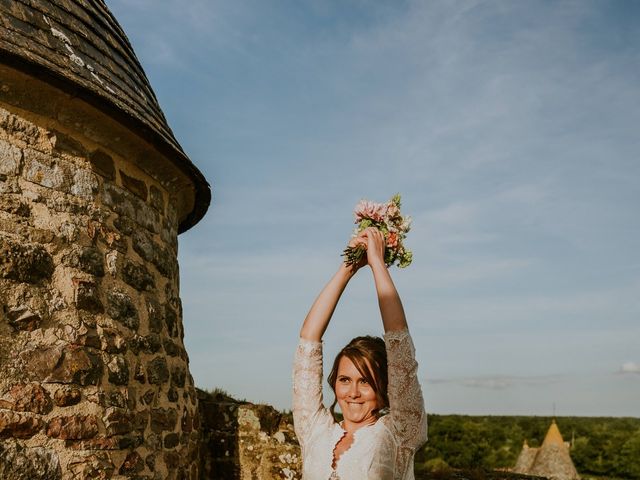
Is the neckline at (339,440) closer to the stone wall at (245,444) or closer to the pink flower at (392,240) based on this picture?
the pink flower at (392,240)

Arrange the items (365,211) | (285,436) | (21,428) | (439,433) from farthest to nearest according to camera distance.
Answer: (439,433), (285,436), (21,428), (365,211)

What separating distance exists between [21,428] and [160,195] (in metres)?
2.18

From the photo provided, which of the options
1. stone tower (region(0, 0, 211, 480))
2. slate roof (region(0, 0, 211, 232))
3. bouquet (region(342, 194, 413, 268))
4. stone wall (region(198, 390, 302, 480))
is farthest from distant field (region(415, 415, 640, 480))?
bouquet (region(342, 194, 413, 268))

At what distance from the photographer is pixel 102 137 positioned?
447 centimetres

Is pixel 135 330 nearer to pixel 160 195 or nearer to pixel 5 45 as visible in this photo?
pixel 160 195

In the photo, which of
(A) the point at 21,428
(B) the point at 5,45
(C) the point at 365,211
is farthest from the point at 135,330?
(C) the point at 365,211

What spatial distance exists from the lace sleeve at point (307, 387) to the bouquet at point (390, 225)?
0.49 meters

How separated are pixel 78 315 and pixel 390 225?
2131 millimetres

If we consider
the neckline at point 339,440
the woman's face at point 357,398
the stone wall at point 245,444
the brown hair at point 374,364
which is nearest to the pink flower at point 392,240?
the brown hair at point 374,364

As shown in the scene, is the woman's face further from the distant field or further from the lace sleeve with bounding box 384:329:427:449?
the distant field

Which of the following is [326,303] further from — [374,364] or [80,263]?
[80,263]

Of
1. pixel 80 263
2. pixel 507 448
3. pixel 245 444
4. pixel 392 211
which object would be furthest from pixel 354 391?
pixel 507 448

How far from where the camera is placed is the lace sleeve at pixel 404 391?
245 cm

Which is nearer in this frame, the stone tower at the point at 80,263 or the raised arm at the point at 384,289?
the raised arm at the point at 384,289
